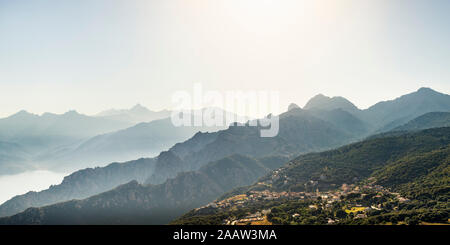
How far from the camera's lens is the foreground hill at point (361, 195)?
89938 millimetres

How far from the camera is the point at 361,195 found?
11769 cm

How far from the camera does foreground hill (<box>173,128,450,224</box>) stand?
3541 inches
